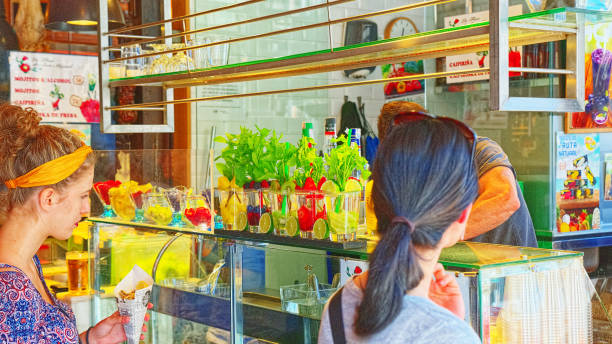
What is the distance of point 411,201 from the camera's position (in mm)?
1212

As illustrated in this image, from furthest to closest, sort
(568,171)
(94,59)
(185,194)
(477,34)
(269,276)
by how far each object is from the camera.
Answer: (94,59) → (568,171) → (185,194) → (269,276) → (477,34)

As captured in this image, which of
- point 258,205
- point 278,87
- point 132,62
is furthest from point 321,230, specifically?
point 278,87

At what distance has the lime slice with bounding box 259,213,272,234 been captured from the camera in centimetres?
266

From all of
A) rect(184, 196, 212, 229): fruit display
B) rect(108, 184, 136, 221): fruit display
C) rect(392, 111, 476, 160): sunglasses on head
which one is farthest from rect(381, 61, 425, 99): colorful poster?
rect(392, 111, 476, 160): sunglasses on head

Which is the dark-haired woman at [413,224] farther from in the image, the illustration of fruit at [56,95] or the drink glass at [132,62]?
the illustration of fruit at [56,95]

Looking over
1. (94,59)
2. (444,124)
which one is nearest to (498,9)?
(444,124)

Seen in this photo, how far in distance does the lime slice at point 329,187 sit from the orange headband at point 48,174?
0.80 metres

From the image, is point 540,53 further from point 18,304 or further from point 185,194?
point 18,304

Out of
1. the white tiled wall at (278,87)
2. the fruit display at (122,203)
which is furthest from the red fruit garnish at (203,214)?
the white tiled wall at (278,87)

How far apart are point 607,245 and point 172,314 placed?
11.3 feet

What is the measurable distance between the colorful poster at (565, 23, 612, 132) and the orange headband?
148 inches

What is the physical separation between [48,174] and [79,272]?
1.80m

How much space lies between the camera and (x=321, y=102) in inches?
262

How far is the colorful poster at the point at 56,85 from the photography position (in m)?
5.46
